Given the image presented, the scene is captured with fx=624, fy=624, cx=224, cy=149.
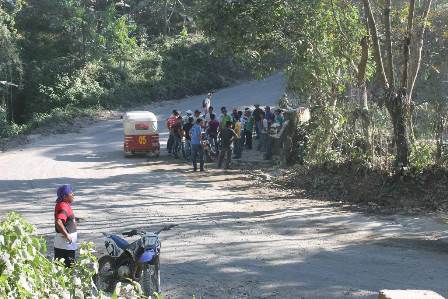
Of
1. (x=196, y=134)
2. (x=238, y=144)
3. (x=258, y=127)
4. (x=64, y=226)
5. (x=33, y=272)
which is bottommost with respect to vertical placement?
(x=64, y=226)

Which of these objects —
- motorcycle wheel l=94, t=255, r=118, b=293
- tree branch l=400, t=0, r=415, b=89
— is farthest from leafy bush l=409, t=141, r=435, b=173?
motorcycle wheel l=94, t=255, r=118, b=293

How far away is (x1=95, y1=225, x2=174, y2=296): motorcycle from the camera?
783cm

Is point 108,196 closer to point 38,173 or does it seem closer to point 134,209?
point 134,209

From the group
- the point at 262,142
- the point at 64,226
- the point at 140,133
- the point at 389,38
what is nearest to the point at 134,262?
the point at 64,226

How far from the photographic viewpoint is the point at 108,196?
15.6 metres

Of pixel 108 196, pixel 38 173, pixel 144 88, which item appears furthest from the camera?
pixel 144 88

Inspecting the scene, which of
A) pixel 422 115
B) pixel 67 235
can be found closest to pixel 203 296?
pixel 67 235

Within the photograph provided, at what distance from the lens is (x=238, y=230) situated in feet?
39.6

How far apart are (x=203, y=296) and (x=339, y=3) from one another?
12.9 meters

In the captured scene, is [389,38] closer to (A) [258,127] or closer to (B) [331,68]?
(B) [331,68]

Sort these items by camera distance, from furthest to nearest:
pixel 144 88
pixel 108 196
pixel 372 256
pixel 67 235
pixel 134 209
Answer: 1. pixel 144 88
2. pixel 108 196
3. pixel 134 209
4. pixel 372 256
5. pixel 67 235

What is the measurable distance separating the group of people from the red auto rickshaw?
71cm

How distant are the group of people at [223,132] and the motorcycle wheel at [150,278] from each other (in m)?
11.3

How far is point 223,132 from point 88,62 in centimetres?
2208
